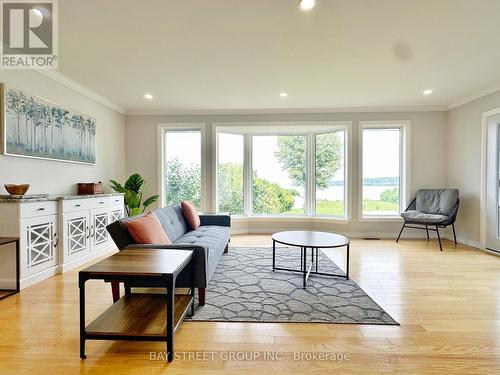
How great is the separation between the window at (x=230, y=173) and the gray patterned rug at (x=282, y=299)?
2.18m

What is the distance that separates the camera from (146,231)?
7.41 feet

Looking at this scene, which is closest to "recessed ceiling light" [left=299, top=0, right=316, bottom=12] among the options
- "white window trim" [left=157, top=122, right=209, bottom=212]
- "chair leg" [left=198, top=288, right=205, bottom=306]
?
"chair leg" [left=198, top=288, right=205, bottom=306]

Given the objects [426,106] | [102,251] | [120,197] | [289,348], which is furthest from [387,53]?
[102,251]

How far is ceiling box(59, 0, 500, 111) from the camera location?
2.17 meters

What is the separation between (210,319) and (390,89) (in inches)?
159

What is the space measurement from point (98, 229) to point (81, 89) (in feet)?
6.99

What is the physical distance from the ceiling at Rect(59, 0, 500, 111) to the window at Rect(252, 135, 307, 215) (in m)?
1.30

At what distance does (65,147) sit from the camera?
362 centimetres

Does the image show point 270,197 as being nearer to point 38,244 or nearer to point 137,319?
point 38,244

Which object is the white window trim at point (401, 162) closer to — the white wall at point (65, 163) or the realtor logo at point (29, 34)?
the white wall at point (65, 163)

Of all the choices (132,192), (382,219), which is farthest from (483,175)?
(132,192)

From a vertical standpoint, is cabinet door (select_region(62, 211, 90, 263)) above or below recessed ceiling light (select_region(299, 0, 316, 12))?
below

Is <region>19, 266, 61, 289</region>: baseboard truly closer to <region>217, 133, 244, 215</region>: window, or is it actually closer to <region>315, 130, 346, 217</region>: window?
<region>217, 133, 244, 215</region>: window

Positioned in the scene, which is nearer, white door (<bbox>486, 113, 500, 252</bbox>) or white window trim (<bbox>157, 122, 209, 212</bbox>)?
white door (<bbox>486, 113, 500, 252</bbox>)
